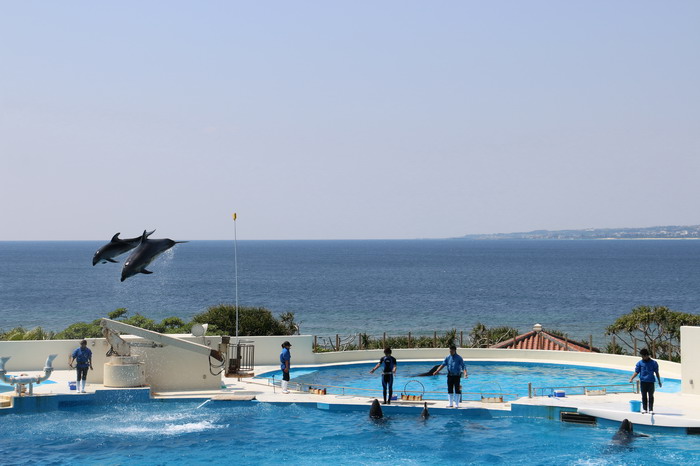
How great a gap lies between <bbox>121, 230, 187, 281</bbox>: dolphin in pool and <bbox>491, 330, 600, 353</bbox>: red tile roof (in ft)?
56.1

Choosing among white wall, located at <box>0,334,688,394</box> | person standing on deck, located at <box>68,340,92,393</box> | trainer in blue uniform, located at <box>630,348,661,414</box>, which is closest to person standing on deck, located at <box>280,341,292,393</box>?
white wall, located at <box>0,334,688,394</box>

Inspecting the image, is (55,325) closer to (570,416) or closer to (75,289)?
(75,289)

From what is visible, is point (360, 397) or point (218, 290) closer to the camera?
point (360, 397)

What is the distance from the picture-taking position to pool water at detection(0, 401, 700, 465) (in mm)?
14406

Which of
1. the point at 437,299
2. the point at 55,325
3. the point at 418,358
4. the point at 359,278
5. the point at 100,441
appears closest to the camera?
the point at 100,441

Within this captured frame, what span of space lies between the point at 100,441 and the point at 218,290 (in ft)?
318

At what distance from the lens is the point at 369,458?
47.2 feet

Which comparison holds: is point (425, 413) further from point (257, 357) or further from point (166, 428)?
point (257, 357)

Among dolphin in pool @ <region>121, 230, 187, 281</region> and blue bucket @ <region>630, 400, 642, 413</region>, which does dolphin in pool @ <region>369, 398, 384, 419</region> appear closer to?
blue bucket @ <region>630, 400, 642, 413</region>

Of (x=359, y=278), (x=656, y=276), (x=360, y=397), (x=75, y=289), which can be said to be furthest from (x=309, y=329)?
(x=656, y=276)

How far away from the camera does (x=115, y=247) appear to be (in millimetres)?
15805

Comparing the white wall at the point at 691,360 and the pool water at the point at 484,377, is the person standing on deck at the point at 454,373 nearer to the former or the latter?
the pool water at the point at 484,377

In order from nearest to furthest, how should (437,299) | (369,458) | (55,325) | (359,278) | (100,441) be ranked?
(369,458)
(100,441)
(55,325)
(437,299)
(359,278)

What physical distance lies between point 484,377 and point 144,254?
12.2 m
